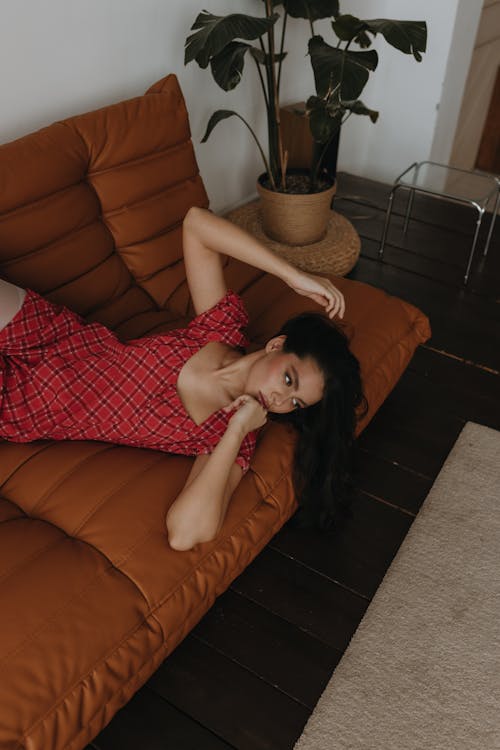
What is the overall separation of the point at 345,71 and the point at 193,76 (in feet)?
2.36

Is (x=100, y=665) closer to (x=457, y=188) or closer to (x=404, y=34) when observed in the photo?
(x=404, y=34)

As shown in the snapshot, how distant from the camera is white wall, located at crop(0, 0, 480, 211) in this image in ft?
6.51

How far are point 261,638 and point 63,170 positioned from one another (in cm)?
130

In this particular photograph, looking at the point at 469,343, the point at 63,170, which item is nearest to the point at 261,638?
A: the point at 63,170

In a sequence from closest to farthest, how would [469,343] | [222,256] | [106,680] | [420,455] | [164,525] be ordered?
[106,680], [164,525], [420,455], [222,256], [469,343]

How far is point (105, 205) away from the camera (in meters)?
1.97

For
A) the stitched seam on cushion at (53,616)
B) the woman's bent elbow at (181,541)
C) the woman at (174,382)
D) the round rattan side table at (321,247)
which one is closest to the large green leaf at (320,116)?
the round rattan side table at (321,247)

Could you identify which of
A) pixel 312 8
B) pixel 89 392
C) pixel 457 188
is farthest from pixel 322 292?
pixel 457 188

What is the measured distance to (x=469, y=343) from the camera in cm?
263

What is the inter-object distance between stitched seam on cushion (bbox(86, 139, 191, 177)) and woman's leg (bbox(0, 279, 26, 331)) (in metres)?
0.49

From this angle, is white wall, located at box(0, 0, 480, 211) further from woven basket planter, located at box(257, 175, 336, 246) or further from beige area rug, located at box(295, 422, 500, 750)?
beige area rug, located at box(295, 422, 500, 750)

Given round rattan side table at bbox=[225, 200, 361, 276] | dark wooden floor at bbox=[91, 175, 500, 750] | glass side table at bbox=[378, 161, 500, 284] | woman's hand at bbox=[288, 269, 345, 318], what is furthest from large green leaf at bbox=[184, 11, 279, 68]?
dark wooden floor at bbox=[91, 175, 500, 750]

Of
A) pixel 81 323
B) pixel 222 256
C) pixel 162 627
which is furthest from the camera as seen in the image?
pixel 222 256

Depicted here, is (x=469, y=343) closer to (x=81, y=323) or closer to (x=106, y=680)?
(x=81, y=323)
